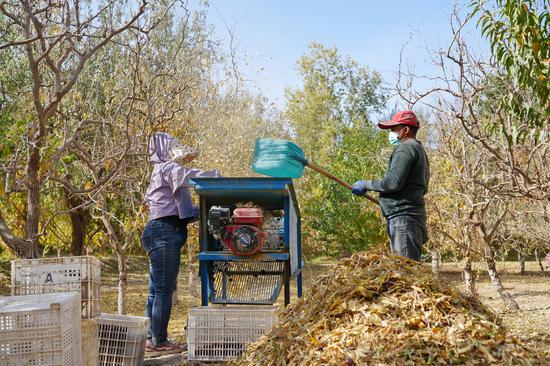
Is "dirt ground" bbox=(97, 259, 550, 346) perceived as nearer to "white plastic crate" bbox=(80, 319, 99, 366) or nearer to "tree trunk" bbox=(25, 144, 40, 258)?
"white plastic crate" bbox=(80, 319, 99, 366)

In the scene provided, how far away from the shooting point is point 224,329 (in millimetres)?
5234

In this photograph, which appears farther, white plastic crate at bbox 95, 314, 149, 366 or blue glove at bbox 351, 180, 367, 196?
blue glove at bbox 351, 180, 367, 196

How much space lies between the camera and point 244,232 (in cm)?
522

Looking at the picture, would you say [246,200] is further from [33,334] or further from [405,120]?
[33,334]

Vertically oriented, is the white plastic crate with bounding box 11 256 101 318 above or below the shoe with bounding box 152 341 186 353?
above

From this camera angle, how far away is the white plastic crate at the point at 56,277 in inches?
180

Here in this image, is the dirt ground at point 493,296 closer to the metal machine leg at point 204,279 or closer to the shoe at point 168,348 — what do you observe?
the metal machine leg at point 204,279

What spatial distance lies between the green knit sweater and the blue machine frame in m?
0.77

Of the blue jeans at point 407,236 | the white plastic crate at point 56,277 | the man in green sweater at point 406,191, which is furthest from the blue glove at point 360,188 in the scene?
the white plastic crate at point 56,277

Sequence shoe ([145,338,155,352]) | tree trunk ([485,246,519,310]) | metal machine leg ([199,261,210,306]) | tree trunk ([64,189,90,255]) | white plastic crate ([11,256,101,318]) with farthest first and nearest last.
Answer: tree trunk ([64,189,90,255]), tree trunk ([485,246,519,310]), shoe ([145,338,155,352]), metal machine leg ([199,261,210,306]), white plastic crate ([11,256,101,318])

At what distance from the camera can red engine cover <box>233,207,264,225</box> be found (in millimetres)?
5340

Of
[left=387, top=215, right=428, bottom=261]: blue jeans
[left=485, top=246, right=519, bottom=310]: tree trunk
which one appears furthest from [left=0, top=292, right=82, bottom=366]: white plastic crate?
[left=485, top=246, right=519, bottom=310]: tree trunk

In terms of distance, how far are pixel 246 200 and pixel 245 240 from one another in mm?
604

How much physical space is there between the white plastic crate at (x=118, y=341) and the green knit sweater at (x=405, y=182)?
203 centimetres
